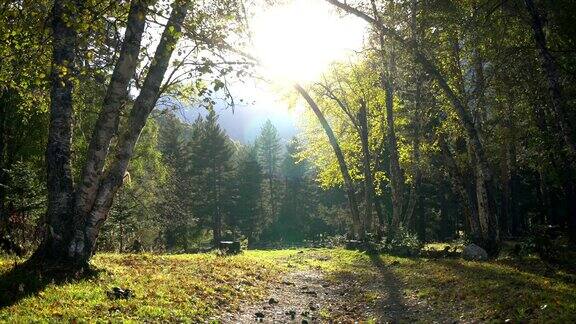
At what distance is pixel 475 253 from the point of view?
59.4 ft

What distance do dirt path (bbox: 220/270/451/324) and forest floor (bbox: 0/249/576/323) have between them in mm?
28

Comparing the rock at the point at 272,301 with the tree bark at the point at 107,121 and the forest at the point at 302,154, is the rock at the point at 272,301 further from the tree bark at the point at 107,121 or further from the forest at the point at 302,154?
the tree bark at the point at 107,121

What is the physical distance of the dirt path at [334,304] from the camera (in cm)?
1063

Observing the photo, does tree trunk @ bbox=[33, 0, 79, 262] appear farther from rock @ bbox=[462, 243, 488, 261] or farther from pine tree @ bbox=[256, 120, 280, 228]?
pine tree @ bbox=[256, 120, 280, 228]

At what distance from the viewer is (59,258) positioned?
10.3 meters

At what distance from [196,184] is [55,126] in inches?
2179

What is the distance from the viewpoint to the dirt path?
34.9 ft

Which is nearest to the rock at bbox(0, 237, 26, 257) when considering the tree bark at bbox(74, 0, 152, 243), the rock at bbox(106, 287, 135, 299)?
the tree bark at bbox(74, 0, 152, 243)

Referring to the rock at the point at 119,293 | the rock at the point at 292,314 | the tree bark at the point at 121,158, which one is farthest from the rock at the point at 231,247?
the rock at the point at 119,293

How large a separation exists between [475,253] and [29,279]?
15661 mm

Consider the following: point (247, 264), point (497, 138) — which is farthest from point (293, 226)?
point (247, 264)

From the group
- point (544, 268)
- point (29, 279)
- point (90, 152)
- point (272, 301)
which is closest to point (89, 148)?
point (90, 152)

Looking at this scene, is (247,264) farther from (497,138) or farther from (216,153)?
(216,153)

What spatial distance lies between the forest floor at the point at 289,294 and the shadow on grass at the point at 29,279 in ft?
0.11
